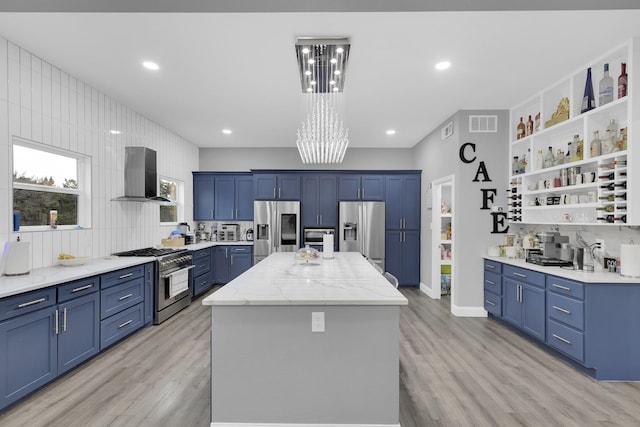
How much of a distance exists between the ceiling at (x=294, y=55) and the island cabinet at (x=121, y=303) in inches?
84.7

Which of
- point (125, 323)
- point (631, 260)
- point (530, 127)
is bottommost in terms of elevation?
point (125, 323)

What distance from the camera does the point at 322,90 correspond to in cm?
350

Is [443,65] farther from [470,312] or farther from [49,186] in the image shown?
[49,186]

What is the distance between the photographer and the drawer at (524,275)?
3.23 m

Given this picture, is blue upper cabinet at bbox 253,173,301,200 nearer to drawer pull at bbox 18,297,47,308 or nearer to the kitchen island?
drawer pull at bbox 18,297,47,308

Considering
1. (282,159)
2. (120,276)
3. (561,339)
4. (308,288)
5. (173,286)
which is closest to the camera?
(308,288)

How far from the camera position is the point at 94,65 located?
3.05 meters

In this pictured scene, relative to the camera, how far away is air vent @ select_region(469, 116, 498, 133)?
4324 mm

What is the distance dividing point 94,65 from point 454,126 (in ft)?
14.6

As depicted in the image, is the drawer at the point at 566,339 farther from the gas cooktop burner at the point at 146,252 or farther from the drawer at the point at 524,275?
the gas cooktop burner at the point at 146,252

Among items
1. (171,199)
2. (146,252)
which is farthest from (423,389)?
(171,199)

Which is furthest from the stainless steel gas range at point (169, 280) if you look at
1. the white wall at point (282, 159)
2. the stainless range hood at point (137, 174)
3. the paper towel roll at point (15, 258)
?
the white wall at point (282, 159)

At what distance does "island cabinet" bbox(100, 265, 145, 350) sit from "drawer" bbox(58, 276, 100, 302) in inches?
3.7

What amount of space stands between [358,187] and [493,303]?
10.2 feet
